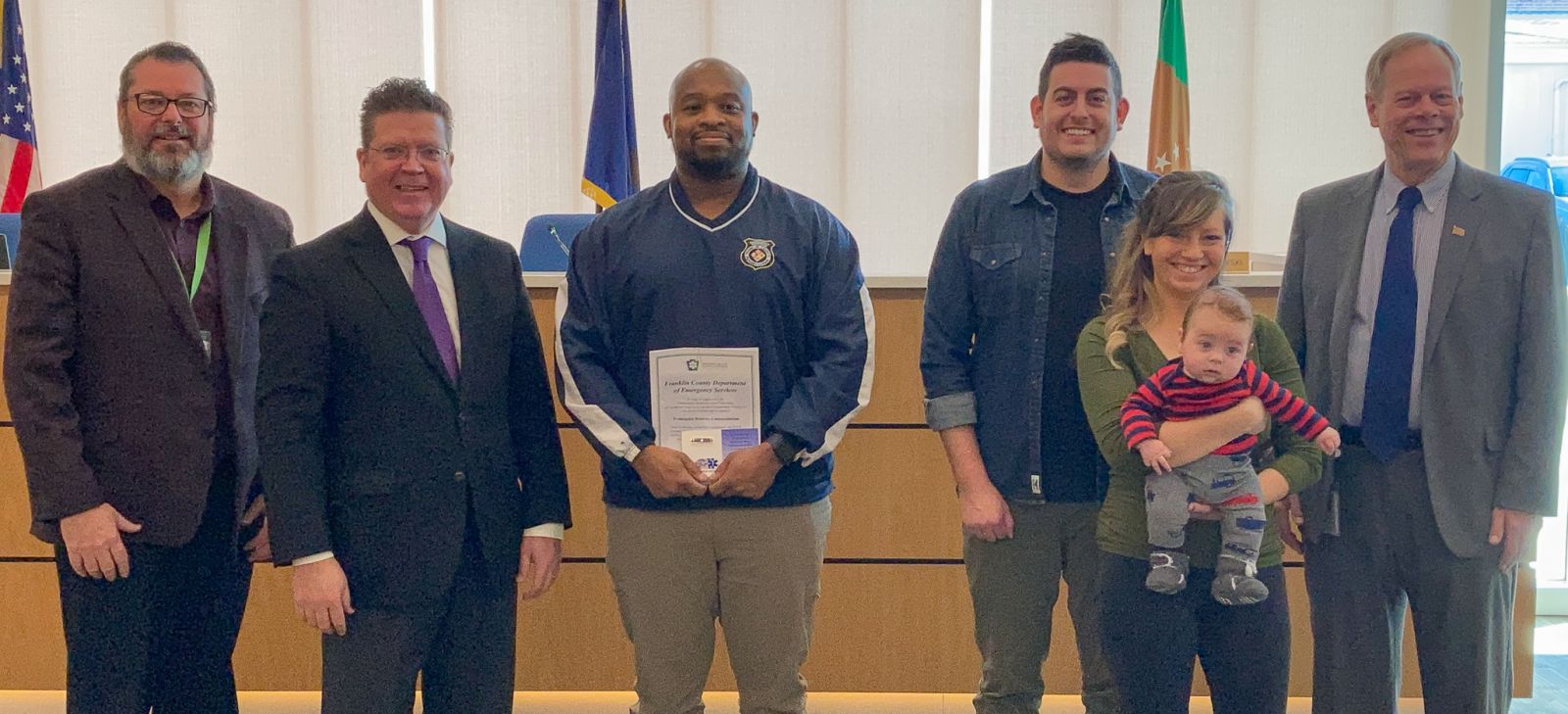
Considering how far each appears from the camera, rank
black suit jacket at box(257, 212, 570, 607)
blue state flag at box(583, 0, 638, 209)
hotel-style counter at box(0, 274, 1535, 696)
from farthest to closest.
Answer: blue state flag at box(583, 0, 638, 209)
hotel-style counter at box(0, 274, 1535, 696)
black suit jacket at box(257, 212, 570, 607)

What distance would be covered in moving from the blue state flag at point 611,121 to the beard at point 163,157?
8.46ft

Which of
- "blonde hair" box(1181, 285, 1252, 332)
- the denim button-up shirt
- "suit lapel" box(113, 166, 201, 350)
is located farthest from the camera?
the denim button-up shirt

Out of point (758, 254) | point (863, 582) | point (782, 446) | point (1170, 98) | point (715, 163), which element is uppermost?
point (1170, 98)

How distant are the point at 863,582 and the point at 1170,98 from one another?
9.16 ft

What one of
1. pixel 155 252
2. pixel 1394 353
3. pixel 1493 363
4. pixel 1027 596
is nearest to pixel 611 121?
pixel 155 252

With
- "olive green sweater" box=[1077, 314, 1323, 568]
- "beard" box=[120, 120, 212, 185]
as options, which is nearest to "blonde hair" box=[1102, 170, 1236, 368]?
"olive green sweater" box=[1077, 314, 1323, 568]

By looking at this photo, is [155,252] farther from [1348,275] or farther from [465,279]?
[1348,275]

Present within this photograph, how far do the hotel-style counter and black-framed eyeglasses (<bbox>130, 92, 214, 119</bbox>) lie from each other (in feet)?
3.62

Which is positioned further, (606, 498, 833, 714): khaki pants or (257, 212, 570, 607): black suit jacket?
(606, 498, 833, 714): khaki pants

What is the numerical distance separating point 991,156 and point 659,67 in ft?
5.55

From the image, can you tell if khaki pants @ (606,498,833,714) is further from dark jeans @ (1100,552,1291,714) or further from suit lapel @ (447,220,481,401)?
dark jeans @ (1100,552,1291,714)

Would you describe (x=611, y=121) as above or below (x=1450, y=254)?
above

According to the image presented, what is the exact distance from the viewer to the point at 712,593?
2355 mm

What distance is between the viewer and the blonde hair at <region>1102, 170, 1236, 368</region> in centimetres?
207
